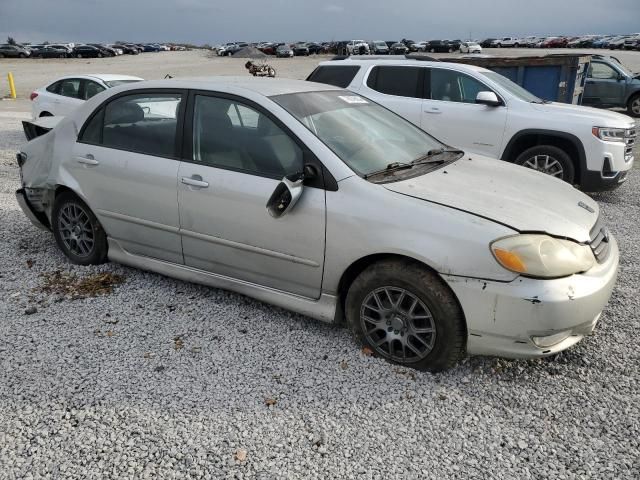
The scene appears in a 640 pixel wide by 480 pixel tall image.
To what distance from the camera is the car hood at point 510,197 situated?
2.96 m

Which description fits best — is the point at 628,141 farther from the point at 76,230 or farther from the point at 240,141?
the point at 76,230

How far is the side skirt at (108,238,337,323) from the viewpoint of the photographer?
339 cm

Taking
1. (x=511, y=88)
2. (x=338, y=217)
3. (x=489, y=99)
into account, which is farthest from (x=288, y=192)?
(x=511, y=88)

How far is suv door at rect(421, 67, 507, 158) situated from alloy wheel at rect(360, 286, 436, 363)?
4927 mm

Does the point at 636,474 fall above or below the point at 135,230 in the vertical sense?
below

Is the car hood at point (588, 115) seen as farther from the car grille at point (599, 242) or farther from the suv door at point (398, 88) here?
the car grille at point (599, 242)

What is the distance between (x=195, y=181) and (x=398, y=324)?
65.7 inches

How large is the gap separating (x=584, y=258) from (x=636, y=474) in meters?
1.08

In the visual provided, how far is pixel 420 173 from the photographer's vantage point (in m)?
3.47

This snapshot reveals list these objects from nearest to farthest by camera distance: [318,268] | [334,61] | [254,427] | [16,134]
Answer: [254,427] → [318,268] → [334,61] → [16,134]

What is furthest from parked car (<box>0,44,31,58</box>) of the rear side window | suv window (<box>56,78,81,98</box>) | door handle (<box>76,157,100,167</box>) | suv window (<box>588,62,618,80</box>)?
door handle (<box>76,157,100,167</box>)

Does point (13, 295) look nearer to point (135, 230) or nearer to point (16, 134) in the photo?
point (135, 230)

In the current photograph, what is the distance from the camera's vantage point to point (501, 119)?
286 inches

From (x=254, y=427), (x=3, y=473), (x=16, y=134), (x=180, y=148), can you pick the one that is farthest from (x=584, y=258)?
(x=16, y=134)
